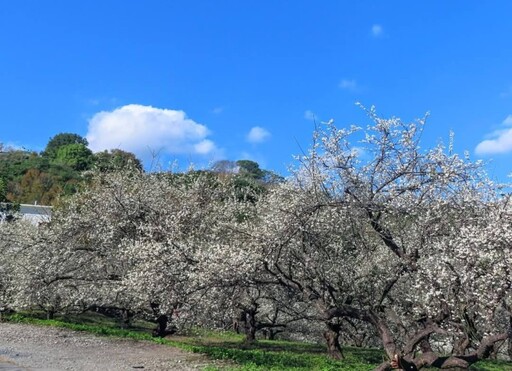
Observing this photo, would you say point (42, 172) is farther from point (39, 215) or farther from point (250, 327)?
point (250, 327)

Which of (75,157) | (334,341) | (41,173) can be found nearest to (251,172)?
(334,341)

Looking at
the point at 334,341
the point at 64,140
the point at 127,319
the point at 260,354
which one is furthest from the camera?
the point at 64,140

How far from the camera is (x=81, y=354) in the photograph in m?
13.2

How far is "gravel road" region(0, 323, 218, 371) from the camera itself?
11531 millimetres

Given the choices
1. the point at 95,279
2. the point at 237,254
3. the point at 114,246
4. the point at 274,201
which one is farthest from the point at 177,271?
the point at 95,279

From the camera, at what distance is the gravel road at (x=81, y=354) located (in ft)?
37.8

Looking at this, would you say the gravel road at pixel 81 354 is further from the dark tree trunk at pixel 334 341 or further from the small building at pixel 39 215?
the small building at pixel 39 215

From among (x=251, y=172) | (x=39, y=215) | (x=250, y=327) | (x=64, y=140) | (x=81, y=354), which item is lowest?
(x=81, y=354)

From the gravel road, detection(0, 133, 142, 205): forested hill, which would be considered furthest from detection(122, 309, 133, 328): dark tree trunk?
detection(0, 133, 142, 205): forested hill

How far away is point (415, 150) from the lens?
11.1 metres

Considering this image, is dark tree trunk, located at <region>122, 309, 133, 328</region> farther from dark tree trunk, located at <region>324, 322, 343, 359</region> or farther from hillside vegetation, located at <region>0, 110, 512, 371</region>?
dark tree trunk, located at <region>324, 322, 343, 359</region>

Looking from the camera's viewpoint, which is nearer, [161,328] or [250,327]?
[161,328]

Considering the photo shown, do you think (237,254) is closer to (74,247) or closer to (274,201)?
(274,201)

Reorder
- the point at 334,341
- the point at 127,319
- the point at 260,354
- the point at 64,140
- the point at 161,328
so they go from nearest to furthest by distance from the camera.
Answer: the point at 260,354 < the point at 334,341 < the point at 161,328 < the point at 127,319 < the point at 64,140
